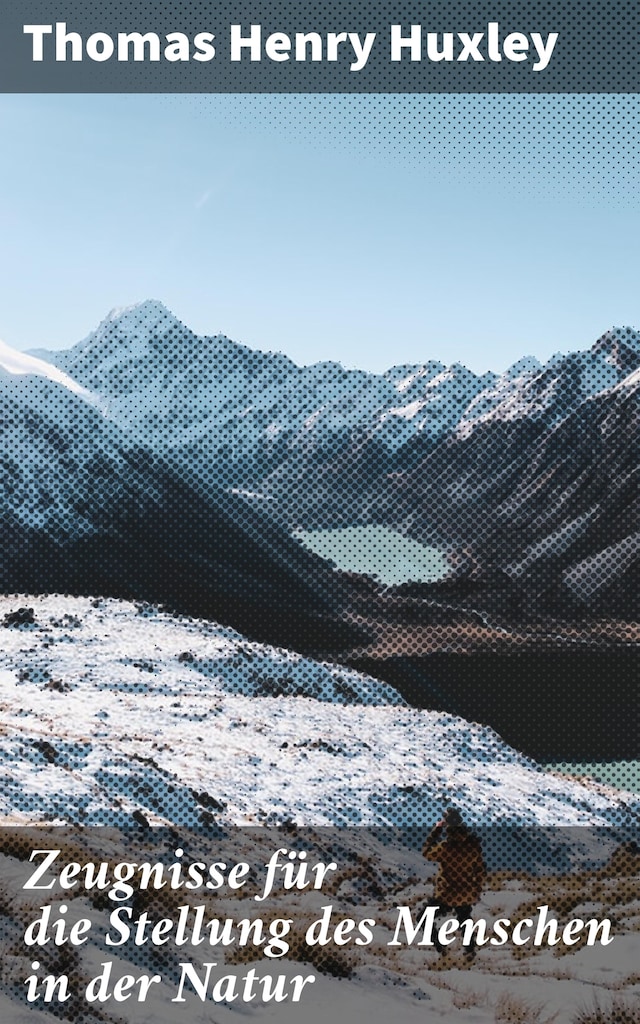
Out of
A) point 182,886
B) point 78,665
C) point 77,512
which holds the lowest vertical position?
point 182,886

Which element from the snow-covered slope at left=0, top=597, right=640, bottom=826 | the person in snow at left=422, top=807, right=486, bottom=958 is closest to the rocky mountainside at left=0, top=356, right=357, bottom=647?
the snow-covered slope at left=0, top=597, right=640, bottom=826

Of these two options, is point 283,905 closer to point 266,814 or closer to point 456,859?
point 456,859

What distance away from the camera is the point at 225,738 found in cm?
2066

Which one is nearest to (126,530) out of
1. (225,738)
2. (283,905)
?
(225,738)

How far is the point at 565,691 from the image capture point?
55.1 ft

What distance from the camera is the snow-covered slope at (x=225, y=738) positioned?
17859mm

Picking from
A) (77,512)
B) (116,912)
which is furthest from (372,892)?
(77,512)

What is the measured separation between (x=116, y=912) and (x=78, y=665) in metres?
14.9

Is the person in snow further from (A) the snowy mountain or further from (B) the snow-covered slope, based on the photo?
(B) the snow-covered slope

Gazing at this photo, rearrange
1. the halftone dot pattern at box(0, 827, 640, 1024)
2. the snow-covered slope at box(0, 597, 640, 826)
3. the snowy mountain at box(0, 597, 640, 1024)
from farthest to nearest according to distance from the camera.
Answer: the snow-covered slope at box(0, 597, 640, 826)
the snowy mountain at box(0, 597, 640, 1024)
the halftone dot pattern at box(0, 827, 640, 1024)

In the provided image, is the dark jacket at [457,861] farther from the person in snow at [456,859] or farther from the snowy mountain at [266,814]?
the snowy mountain at [266,814]

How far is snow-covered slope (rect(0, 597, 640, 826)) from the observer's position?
1786 centimetres

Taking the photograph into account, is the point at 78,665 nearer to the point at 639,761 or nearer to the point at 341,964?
the point at 639,761

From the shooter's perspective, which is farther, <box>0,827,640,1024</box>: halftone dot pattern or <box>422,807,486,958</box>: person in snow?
<box>422,807,486,958</box>: person in snow
